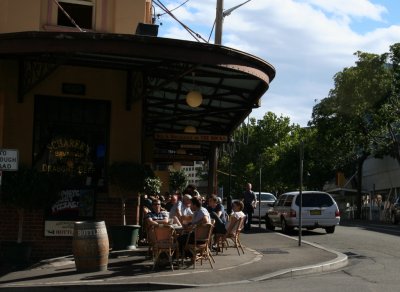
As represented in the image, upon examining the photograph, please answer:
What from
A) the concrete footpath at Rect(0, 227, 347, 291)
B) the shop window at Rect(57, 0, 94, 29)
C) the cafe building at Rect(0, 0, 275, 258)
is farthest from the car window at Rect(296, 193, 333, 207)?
the shop window at Rect(57, 0, 94, 29)

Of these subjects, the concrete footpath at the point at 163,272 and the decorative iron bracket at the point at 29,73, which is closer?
the concrete footpath at the point at 163,272

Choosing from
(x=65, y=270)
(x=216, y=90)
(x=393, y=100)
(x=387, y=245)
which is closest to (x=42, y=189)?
(x=65, y=270)

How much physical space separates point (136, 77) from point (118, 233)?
12.1 feet

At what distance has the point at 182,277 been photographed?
1060 centimetres

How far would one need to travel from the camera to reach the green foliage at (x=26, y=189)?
1178 cm

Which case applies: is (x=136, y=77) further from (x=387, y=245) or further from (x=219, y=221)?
(x=387, y=245)

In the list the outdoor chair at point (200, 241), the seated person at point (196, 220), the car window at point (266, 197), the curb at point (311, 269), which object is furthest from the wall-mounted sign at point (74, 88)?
the car window at point (266, 197)

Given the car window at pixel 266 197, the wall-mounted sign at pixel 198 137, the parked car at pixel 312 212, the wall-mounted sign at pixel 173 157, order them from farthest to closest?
the car window at pixel 266 197 < the wall-mounted sign at pixel 173 157 < the parked car at pixel 312 212 < the wall-mounted sign at pixel 198 137

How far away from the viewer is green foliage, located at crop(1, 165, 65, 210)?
11781 mm

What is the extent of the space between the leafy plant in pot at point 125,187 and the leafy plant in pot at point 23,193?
1.56m

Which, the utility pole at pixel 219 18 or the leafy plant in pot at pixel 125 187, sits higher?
the utility pole at pixel 219 18

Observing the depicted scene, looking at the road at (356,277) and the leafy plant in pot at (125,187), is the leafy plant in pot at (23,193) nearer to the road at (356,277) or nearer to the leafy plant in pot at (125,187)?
the leafy plant in pot at (125,187)

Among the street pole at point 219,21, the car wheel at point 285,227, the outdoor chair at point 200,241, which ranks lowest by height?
the car wheel at point 285,227

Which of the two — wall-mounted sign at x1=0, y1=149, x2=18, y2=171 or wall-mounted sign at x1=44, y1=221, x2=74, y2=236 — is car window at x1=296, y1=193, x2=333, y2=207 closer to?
wall-mounted sign at x1=44, y1=221, x2=74, y2=236
